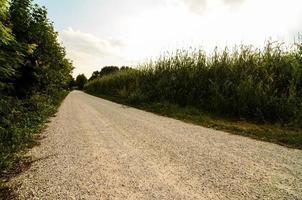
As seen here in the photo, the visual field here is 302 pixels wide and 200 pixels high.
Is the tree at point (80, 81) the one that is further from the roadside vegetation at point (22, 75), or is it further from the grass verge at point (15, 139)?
the grass verge at point (15, 139)

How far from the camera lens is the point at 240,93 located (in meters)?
10.6

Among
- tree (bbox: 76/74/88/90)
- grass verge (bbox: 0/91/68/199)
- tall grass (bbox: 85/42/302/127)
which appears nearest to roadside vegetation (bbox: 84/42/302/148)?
tall grass (bbox: 85/42/302/127)

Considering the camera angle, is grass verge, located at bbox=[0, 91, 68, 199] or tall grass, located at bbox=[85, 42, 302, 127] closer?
grass verge, located at bbox=[0, 91, 68, 199]

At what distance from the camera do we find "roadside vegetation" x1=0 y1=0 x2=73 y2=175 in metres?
6.32

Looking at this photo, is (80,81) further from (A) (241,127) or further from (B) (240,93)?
(A) (241,127)

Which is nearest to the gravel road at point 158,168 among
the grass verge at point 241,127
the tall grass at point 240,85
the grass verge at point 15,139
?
the grass verge at point 15,139

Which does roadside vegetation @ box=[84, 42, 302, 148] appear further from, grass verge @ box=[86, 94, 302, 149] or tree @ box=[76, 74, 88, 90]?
tree @ box=[76, 74, 88, 90]

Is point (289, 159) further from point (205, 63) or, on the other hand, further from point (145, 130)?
point (205, 63)

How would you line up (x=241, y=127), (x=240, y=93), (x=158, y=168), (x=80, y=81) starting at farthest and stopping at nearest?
(x=80, y=81) < (x=240, y=93) < (x=241, y=127) < (x=158, y=168)

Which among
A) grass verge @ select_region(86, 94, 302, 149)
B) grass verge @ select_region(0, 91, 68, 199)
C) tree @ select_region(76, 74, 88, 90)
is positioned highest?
tree @ select_region(76, 74, 88, 90)

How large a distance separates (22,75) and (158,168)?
949 centimetres

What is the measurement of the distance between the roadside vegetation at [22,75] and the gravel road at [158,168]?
667 millimetres

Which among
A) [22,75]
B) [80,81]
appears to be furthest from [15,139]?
[80,81]

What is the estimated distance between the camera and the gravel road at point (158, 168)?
11.8 ft
